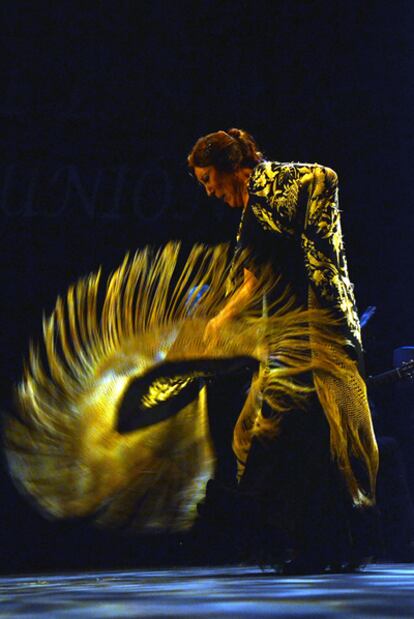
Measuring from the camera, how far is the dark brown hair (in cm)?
323

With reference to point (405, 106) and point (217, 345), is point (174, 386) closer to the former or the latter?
point (217, 345)

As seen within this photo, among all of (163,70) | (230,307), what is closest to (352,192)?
(163,70)

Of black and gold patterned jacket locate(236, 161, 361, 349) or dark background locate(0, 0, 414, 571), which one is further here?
dark background locate(0, 0, 414, 571)

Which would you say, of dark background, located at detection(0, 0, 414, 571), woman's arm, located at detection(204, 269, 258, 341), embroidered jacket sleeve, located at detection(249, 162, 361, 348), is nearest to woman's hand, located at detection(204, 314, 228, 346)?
woman's arm, located at detection(204, 269, 258, 341)

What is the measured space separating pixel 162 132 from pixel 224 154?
1741 millimetres

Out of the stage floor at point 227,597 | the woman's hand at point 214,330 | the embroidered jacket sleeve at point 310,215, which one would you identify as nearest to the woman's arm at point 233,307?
the woman's hand at point 214,330

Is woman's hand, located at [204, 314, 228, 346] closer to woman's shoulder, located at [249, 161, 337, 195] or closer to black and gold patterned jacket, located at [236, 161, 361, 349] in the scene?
black and gold patterned jacket, located at [236, 161, 361, 349]

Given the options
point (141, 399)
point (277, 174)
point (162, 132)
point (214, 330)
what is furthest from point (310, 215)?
point (162, 132)

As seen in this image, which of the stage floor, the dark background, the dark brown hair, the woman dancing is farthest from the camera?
the dark background

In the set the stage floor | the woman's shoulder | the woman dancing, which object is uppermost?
the woman's shoulder

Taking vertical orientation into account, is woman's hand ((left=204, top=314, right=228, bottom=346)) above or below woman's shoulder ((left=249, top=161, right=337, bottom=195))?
below

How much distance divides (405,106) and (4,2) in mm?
1882

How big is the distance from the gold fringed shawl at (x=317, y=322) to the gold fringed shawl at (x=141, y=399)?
43 millimetres

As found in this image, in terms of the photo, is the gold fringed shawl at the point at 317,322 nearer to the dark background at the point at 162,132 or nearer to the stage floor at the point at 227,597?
the stage floor at the point at 227,597
